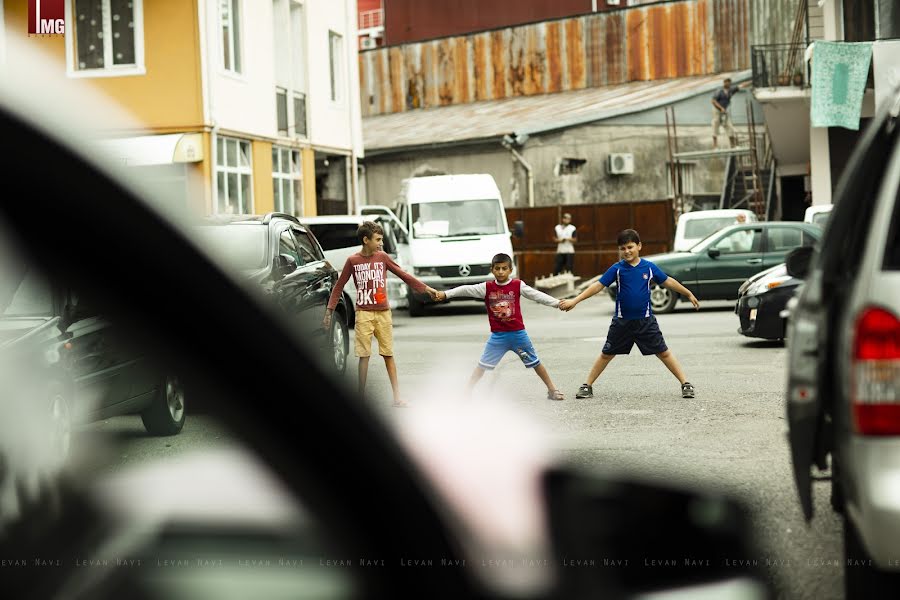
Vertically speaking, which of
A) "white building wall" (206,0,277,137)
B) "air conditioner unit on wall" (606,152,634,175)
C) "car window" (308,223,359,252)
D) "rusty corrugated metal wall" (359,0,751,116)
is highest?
"rusty corrugated metal wall" (359,0,751,116)

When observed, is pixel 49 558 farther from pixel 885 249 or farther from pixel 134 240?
pixel 885 249

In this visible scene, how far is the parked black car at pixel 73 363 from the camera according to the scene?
747mm

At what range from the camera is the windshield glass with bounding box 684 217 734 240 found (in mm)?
24609

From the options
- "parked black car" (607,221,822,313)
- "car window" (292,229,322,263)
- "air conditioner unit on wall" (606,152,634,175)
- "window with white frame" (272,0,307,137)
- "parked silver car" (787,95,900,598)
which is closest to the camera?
"parked silver car" (787,95,900,598)

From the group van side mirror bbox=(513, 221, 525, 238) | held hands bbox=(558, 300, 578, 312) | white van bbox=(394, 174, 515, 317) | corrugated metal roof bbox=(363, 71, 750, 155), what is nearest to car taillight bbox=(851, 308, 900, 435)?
held hands bbox=(558, 300, 578, 312)

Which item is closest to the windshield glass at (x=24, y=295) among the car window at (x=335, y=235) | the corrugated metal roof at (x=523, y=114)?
the car window at (x=335, y=235)

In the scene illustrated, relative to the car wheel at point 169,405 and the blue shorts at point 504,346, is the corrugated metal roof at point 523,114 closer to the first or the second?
the blue shorts at point 504,346

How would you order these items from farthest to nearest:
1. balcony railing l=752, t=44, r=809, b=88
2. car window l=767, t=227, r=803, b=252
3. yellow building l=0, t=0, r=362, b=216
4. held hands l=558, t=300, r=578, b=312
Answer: balcony railing l=752, t=44, r=809, b=88
yellow building l=0, t=0, r=362, b=216
car window l=767, t=227, r=803, b=252
held hands l=558, t=300, r=578, b=312

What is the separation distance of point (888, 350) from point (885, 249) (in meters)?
0.29

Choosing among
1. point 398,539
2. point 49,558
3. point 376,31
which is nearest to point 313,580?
point 398,539

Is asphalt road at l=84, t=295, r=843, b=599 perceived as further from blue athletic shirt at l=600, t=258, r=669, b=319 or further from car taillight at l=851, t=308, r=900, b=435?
blue athletic shirt at l=600, t=258, r=669, b=319

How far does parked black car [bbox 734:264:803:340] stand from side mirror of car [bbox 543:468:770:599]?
1395 centimetres

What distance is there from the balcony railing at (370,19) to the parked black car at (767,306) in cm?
5192

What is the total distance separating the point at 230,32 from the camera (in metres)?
24.0
